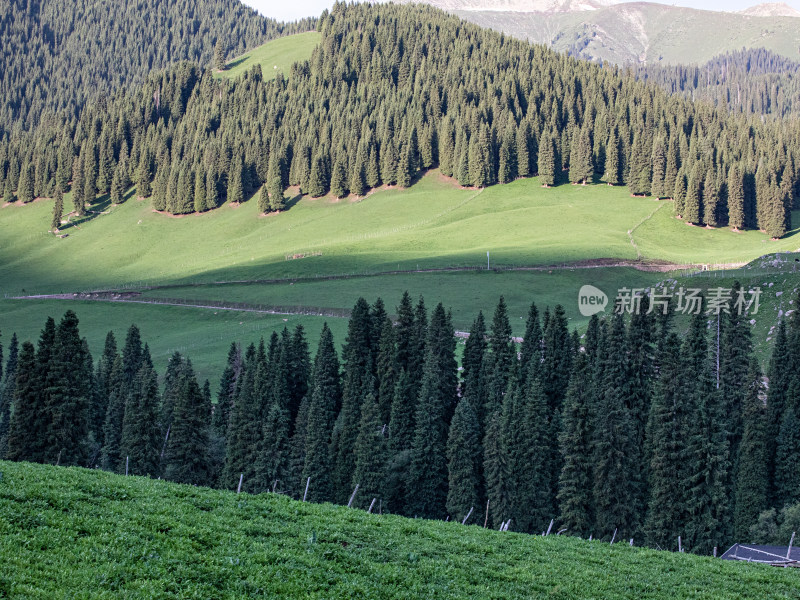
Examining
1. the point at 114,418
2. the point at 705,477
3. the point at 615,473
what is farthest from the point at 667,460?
the point at 114,418

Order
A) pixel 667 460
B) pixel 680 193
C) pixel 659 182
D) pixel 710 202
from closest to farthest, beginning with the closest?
pixel 667 460
pixel 710 202
pixel 680 193
pixel 659 182

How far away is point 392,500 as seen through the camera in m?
70.5

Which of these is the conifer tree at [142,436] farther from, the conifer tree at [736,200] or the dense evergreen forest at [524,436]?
the conifer tree at [736,200]

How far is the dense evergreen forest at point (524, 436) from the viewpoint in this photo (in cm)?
5981

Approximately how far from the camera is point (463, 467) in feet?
214

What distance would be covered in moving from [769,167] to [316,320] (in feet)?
419

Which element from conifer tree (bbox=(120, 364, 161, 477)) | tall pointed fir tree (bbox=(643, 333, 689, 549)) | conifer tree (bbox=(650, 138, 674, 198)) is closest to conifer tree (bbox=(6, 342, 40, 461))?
conifer tree (bbox=(120, 364, 161, 477))

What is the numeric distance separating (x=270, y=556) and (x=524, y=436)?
1780 inches

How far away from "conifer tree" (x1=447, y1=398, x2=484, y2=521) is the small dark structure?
24.3m

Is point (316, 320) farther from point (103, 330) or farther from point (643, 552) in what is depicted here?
point (643, 552)

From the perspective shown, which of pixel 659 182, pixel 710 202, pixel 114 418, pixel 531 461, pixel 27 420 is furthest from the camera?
pixel 659 182

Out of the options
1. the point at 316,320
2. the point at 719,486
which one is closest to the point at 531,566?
the point at 719,486

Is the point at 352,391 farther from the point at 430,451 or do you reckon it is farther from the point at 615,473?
the point at 615,473

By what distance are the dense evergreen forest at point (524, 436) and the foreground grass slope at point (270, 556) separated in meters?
26.4
